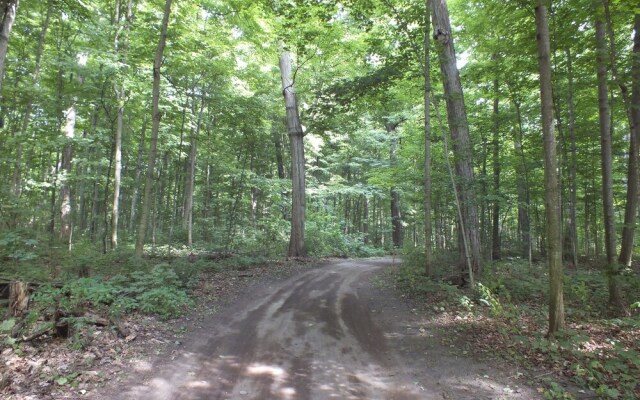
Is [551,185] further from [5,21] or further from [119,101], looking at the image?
[119,101]

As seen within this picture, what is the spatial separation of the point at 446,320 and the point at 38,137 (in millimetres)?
16242

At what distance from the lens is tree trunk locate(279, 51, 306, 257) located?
17.1m

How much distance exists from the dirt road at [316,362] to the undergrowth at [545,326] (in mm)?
805

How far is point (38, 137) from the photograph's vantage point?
14.0 metres

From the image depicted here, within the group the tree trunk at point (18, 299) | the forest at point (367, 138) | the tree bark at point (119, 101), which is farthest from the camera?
the tree bark at point (119, 101)

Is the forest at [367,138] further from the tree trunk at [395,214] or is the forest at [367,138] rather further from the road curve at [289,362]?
the tree trunk at [395,214]

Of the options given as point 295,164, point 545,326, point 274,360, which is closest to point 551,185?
point 545,326

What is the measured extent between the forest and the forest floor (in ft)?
1.02

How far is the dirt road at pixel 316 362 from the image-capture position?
4.45m

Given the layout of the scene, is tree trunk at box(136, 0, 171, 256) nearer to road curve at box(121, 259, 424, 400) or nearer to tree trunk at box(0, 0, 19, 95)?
tree trunk at box(0, 0, 19, 95)

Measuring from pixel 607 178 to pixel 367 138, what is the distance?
16877 millimetres

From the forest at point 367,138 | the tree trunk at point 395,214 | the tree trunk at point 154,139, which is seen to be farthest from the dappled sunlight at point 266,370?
the tree trunk at point 395,214

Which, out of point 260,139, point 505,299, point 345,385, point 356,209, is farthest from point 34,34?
point 356,209

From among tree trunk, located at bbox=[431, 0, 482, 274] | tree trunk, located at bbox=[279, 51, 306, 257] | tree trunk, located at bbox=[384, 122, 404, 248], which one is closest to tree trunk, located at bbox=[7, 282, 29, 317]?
tree trunk, located at bbox=[431, 0, 482, 274]
